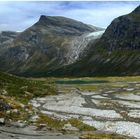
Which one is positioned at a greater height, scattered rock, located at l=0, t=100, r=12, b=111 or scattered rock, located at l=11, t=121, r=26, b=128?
scattered rock, located at l=0, t=100, r=12, b=111

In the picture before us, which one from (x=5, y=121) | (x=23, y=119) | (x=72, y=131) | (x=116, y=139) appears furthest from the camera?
(x=23, y=119)

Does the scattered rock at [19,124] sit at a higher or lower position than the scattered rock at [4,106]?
lower

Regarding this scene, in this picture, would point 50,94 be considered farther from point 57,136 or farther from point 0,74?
point 57,136

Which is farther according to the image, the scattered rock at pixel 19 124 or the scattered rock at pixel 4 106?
the scattered rock at pixel 4 106

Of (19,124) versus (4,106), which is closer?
(19,124)

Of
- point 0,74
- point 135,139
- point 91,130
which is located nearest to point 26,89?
point 0,74

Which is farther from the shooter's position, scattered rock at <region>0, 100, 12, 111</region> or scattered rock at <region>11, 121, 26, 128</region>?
scattered rock at <region>0, 100, 12, 111</region>

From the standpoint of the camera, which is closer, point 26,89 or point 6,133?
point 6,133

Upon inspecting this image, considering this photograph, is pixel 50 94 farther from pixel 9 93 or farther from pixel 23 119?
pixel 23 119

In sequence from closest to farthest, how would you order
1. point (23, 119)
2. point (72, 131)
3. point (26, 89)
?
point (72, 131), point (23, 119), point (26, 89)

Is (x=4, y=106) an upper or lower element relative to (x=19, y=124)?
upper
